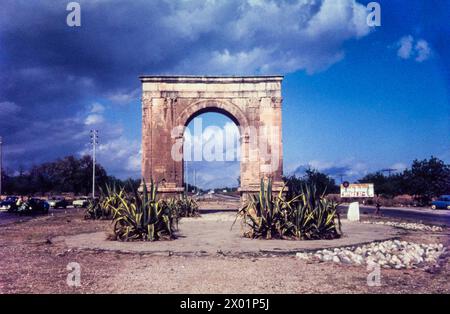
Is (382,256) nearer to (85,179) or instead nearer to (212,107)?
(212,107)

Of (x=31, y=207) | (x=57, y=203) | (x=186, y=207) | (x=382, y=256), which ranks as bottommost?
(x=57, y=203)

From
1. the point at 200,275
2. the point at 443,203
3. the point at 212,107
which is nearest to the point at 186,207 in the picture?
the point at 212,107

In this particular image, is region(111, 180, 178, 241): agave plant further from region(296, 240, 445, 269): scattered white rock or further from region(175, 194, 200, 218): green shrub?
region(175, 194, 200, 218): green shrub

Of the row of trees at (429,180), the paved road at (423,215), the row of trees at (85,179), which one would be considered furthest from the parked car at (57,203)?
the row of trees at (429,180)

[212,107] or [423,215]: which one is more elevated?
[212,107]

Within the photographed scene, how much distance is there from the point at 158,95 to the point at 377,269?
17.0 m

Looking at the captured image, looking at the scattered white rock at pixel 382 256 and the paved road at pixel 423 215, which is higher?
the scattered white rock at pixel 382 256

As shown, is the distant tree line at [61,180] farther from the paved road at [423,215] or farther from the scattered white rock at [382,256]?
the scattered white rock at [382,256]

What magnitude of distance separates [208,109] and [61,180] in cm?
5314

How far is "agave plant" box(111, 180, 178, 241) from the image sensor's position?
8406 millimetres

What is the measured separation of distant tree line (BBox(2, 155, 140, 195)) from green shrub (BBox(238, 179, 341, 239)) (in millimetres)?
54656

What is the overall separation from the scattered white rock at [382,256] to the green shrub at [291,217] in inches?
47.3

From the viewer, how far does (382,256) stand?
21.2 ft

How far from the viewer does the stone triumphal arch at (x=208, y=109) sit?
66.6ft
